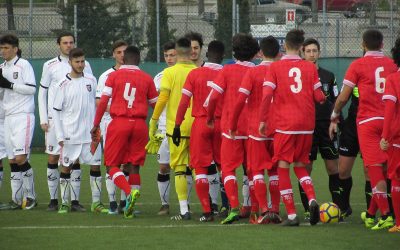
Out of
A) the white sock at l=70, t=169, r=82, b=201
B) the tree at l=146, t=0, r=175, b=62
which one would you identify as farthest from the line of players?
the tree at l=146, t=0, r=175, b=62

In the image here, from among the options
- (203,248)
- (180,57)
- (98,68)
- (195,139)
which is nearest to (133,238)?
(203,248)

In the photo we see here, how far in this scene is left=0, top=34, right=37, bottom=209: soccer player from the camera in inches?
586

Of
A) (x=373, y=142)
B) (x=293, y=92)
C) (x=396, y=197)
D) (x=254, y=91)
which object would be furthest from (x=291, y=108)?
(x=396, y=197)

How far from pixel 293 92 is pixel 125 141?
2433 millimetres

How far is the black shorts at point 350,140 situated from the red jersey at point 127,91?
8.28ft

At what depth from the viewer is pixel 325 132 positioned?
13.4 meters

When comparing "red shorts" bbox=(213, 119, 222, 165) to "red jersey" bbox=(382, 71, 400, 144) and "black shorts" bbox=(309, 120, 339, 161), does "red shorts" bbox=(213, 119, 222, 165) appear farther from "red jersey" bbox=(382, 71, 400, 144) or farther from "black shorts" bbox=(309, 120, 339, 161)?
"red jersey" bbox=(382, 71, 400, 144)

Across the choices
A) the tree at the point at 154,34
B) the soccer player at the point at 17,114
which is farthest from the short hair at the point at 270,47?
the tree at the point at 154,34

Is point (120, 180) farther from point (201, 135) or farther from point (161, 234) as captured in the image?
point (161, 234)

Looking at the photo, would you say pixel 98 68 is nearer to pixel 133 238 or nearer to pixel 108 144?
pixel 108 144

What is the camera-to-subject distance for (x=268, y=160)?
41.8ft

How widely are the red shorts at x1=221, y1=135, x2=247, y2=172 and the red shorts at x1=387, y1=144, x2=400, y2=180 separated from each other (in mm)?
1919

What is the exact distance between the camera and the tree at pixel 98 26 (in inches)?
998

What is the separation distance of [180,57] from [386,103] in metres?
3.06
